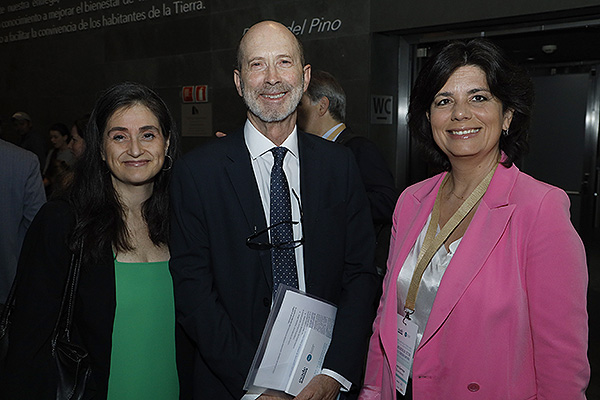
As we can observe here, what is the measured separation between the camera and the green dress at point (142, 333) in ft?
Answer: 6.16

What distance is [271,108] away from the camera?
1826 mm

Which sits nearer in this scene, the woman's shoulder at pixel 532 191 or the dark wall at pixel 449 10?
the woman's shoulder at pixel 532 191

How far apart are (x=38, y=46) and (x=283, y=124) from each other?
8069 millimetres

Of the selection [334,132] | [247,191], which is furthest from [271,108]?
[334,132]

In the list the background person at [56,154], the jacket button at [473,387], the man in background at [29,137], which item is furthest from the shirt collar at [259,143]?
the man in background at [29,137]

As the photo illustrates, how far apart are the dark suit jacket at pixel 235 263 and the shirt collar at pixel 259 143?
29 mm

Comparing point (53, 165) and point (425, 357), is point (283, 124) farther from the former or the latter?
point (53, 165)

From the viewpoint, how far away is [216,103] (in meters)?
6.33

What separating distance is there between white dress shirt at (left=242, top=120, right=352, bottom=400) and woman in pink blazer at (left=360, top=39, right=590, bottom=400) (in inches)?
12.3

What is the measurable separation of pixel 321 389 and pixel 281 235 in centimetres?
53

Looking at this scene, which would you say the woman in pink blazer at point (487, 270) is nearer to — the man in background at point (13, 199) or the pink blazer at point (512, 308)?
the pink blazer at point (512, 308)

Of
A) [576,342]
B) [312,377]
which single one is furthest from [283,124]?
[576,342]

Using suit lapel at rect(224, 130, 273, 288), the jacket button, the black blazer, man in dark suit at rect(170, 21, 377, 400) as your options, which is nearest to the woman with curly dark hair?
the black blazer

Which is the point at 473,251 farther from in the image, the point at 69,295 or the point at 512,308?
the point at 69,295
